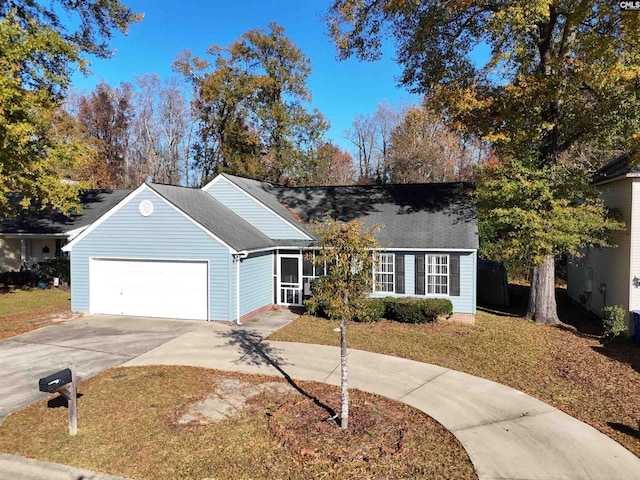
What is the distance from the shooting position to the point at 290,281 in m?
17.6

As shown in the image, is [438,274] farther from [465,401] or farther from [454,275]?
[465,401]

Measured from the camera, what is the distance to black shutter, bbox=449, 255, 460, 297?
15.8 metres

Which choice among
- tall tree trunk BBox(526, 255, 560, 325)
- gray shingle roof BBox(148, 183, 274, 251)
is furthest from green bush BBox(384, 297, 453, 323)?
gray shingle roof BBox(148, 183, 274, 251)

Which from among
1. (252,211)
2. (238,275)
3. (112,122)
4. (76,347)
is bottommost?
(76,347)

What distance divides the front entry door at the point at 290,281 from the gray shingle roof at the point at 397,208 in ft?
5.85

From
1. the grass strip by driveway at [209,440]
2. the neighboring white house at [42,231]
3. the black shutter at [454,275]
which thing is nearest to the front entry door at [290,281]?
the black shutter at [454,275]

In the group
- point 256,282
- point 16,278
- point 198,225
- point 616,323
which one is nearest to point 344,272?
point 198,225

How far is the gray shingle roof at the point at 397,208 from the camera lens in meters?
16.5

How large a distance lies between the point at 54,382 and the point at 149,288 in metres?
9.19

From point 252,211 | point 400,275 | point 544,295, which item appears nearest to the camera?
point 544,295

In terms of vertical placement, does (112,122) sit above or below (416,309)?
above

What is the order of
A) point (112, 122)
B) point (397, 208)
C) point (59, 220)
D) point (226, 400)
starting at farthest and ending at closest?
point (112, 122) < point (59, 220) < point (397, 208) < point (226, 400)

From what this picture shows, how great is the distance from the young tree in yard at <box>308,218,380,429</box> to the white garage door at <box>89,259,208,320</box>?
8.66 metres

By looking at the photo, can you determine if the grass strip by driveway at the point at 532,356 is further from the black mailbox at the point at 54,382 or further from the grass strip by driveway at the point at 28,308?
the grass strip by driveway at the point at 28,308
